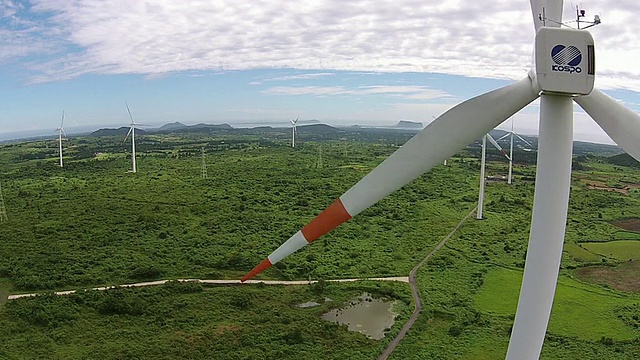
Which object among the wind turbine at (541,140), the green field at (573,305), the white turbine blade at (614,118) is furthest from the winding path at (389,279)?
the white turbine blade at (614,118)

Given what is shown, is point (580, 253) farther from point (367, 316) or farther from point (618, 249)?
point (367, 316)

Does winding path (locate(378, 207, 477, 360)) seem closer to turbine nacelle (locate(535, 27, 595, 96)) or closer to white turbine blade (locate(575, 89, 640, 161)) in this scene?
white turbine blade (locate(575, 89, 640, 161))

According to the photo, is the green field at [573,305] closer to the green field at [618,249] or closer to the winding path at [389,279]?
the winding path at [389,279]

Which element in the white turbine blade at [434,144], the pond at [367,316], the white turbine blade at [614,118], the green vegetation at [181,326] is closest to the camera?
the white turbine blade at [614,118]

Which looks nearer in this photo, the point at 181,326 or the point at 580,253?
the point at 181,326

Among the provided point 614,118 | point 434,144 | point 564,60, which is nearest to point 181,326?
point 434,144
